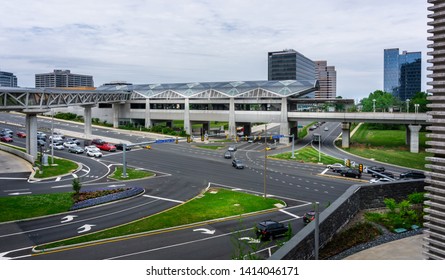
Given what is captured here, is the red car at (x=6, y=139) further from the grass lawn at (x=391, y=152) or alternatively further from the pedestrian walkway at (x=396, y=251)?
the pedestrian walkway at (x=396, y=251)

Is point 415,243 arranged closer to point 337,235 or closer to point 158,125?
point 337,235

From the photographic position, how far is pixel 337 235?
76.6 feet

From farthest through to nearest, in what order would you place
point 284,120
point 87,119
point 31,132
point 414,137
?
point 87,119 → point 284,120 → point 414,137 → point 31,132

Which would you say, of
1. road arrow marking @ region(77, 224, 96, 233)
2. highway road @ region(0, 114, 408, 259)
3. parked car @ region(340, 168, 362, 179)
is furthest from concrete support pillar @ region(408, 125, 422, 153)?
road arrow marking @ region(77, 224, 96, 233)

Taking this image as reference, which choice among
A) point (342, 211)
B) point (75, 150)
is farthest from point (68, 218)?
point (75, 150)

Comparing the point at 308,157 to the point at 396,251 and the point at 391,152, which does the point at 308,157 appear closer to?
the point at 391,152

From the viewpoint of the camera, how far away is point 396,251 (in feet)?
66.9

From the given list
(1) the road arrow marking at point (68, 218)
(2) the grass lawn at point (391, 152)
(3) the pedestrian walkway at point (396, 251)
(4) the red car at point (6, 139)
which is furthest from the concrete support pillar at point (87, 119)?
(3) the pedestrian walkway at point (396, 251)

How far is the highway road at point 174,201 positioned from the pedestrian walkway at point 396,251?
7594 mm

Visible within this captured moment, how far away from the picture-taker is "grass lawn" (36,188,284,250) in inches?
1181

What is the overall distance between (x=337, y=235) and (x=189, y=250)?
9.87m

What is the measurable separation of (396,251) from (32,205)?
33.3 metres

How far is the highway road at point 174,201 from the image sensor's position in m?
26.4
